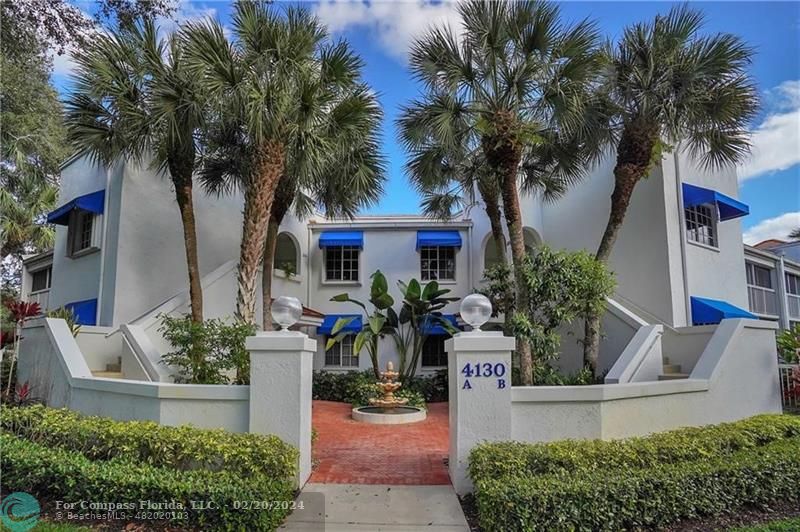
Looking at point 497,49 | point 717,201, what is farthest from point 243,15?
point 717,201

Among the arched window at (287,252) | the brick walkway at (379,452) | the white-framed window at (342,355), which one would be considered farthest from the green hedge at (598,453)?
the arched window at (287,252)

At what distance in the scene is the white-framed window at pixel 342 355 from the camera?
20312 mm

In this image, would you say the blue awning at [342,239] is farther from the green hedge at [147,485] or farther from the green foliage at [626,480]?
the green foliage at [626,480]

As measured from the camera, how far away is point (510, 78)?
1100cm

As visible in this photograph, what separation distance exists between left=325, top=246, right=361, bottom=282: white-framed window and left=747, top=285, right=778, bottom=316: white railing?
16.7m

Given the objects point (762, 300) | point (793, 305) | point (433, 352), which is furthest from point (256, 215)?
point (793, 305)

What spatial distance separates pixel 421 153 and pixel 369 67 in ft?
11.1

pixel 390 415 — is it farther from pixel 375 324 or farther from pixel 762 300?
pixel 762 300

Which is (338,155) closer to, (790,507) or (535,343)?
(535,343)

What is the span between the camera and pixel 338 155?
1238 cm

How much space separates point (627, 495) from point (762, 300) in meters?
20.4

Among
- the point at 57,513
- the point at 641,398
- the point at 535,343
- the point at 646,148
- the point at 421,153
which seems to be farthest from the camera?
the point at 421,153

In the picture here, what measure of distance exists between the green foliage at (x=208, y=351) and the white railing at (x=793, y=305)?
24.9 m

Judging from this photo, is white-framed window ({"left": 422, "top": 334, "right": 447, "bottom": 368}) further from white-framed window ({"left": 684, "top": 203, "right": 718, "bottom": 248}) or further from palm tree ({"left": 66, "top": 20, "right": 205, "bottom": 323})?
Answer: palm tree ({"left": 66, "top": 20, "right": 205, "bottom": 323})
